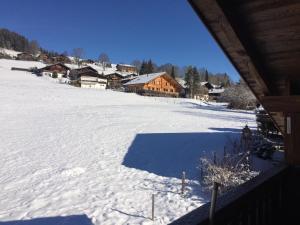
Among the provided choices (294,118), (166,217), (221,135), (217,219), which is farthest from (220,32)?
(221,135)

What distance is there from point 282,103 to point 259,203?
187 centimetres

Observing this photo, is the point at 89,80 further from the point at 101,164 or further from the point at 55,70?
the point at 101,164

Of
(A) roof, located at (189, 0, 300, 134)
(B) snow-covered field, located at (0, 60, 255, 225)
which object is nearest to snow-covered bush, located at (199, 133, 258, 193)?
(B) snow-covered field, located at (0, 60, 255, 225)

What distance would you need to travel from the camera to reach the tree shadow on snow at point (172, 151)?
48.2 ft

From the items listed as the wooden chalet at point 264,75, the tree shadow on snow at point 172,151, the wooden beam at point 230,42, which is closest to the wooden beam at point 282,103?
the wooden chalet at point 264,75

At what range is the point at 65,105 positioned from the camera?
3759 cm

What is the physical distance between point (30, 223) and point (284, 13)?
8.60 meters

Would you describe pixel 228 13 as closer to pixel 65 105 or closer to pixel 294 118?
pixel 294 118

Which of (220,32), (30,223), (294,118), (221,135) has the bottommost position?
(30,223)

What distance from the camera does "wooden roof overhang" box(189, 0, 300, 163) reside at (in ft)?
10.2

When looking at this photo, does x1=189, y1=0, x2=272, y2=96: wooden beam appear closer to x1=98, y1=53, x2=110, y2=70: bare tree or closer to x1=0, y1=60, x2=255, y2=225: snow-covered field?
x1=0, y1=60, x2=255, y2=225: snow-covered field

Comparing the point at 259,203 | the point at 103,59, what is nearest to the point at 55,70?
the point at 103,59

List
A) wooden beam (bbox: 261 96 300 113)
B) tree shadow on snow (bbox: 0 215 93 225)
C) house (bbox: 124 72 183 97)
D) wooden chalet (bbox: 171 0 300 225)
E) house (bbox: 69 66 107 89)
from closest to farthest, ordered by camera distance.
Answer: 1. wooden chalet (bbox: 171 0 300 225)
2. wooden beam (bbox: 261 96 300 113)
3. tree shadow on snow (bbox: 0 215 93 225)
4. house (bbox: 69 66 107 89)
5. house (bbox: 124 72 183 97)

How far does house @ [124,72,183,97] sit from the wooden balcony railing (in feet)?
206
